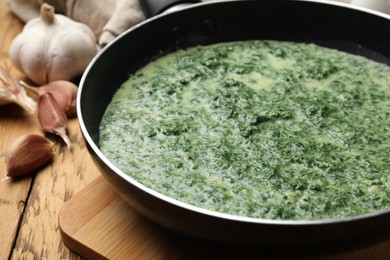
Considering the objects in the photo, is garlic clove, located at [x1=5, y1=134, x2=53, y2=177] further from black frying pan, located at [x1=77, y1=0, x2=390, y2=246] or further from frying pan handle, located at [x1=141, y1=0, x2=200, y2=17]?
frying pan handle, located at [x1=141, y1=0, x2=200, y2=17]

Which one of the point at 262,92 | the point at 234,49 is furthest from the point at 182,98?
→ the point at 234,49

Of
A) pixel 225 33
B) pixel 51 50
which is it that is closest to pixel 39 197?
pixel 51 50

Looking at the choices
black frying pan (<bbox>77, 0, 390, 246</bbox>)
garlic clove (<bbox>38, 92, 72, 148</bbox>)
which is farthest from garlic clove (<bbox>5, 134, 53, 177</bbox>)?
black frying pan (<bbox>77, 0, 390, 246</bbox>)

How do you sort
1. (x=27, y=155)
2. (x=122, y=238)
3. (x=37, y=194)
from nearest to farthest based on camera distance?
(x=122, y=238)
(x=37, y=194)
(x=27, y=155)

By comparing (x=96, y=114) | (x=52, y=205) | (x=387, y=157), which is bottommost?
(x=52, y=205)

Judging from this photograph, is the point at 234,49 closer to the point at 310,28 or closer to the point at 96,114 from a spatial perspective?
the point at 310,28

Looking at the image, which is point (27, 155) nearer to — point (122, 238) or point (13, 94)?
point (13, 94)

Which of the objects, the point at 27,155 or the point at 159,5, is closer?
the point at 27,155
